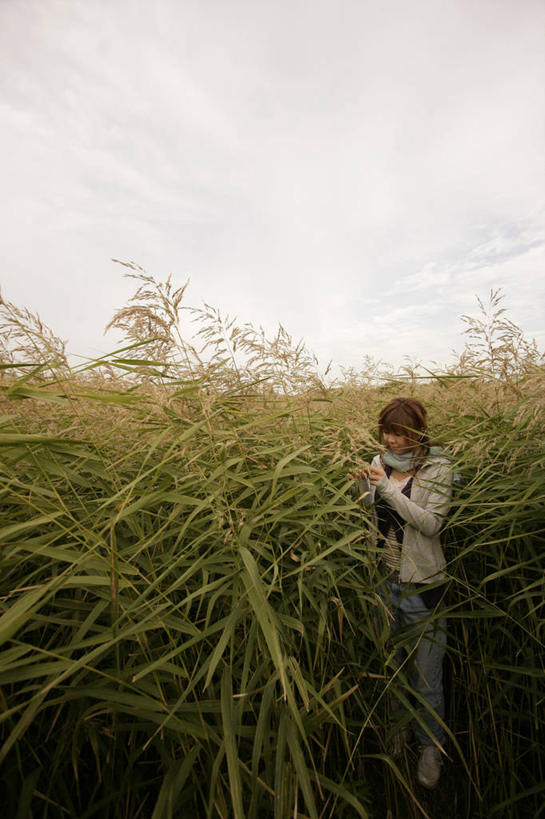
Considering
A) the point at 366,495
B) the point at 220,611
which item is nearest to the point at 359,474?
the point at 366,495

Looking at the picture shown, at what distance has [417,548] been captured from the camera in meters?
1.79

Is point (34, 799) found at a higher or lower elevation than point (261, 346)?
lower

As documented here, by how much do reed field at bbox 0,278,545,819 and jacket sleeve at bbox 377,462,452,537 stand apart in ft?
0.42

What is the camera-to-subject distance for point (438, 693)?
5.46 feet

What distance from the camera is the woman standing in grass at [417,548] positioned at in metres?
1.62

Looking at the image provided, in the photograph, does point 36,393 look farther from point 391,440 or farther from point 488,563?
point 488,563

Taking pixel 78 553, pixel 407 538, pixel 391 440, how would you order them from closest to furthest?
pixel 78 553 < pixel 407 538 < pixel 391 440

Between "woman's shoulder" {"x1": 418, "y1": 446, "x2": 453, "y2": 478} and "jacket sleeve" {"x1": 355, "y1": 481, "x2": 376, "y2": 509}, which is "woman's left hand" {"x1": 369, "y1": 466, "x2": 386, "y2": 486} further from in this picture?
"woman's shoulder" {"x1": 418, "y1": 446, "x2": 453, "y2": 478}

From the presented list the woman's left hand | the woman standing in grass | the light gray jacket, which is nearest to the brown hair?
the woman standing in grass

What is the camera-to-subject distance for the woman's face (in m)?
1.99

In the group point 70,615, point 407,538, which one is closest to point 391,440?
point 407,538

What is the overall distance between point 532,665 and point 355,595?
742 mm

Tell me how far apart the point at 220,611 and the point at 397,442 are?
1.29 m

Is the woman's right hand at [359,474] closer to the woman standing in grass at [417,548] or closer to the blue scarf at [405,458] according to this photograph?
the woman standing in grass at [417,548]
